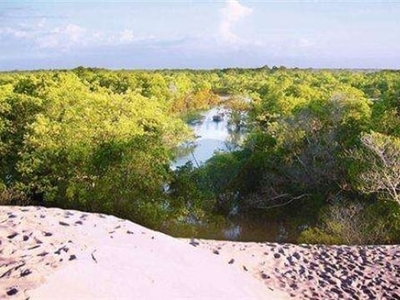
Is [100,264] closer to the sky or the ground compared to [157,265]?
closer to the sky

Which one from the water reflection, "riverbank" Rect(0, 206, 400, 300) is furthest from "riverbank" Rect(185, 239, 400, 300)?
the water reflection

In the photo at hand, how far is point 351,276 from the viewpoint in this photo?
11.1m

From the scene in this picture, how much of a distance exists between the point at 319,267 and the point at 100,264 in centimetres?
519

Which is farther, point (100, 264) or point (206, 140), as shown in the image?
point (206, 140)

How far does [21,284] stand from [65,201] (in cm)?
1412

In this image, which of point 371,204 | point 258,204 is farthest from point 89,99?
point 371,204

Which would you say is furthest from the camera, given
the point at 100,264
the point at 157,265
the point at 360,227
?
the point at 360,227

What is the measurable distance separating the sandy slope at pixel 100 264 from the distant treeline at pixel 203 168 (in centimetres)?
794

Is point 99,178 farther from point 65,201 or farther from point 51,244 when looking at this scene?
point 51,244

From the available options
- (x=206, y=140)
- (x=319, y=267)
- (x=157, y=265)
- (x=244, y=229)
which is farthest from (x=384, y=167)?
(x=206, y=140)

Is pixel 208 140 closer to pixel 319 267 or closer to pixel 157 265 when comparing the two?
pixel 319 267

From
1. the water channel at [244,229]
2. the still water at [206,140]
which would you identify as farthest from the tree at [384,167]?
the still water at [206,140]

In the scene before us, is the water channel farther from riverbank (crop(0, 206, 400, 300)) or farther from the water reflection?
riverbank (crop(0, 206, 400, 300))

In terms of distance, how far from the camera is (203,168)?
2444 cm
